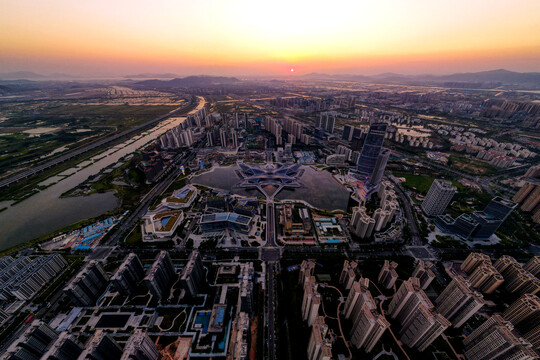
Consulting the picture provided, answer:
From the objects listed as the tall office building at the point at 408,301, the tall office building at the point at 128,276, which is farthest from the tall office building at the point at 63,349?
the tall office building at the point at 408,301

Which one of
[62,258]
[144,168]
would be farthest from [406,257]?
[144,168]

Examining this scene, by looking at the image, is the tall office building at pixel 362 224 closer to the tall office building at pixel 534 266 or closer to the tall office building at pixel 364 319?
the tall office building at pixel 364 319

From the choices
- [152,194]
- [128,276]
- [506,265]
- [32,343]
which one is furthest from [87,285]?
[506,265]

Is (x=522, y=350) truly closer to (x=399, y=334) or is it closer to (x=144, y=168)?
(x=399, y=334)

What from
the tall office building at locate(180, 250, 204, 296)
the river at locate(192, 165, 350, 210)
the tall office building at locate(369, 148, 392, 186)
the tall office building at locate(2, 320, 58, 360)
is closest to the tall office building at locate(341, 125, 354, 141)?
the river at locate(192, 165, 350, 210)

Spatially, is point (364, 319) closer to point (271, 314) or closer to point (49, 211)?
point (271, 314)

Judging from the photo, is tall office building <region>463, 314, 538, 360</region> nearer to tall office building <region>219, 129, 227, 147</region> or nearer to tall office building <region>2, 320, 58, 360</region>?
tall office building <region>2, 320, 58, 360</region>
